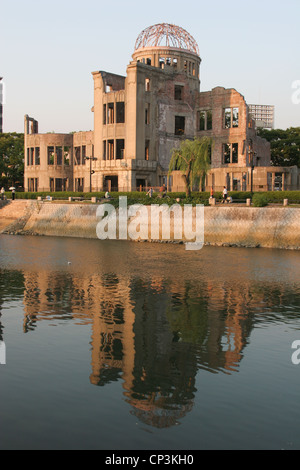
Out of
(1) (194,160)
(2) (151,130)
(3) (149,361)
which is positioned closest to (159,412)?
(3) (149,361)

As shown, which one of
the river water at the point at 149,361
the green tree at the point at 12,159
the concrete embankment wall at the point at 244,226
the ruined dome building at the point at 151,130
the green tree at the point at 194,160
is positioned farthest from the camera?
the green tree at the point at 12,159

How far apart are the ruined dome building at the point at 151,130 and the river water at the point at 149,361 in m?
34.1

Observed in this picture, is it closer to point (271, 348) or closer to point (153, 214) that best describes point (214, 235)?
point (153, 214)

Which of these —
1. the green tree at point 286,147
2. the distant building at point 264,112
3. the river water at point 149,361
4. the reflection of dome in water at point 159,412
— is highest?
the distant building at point 264,112

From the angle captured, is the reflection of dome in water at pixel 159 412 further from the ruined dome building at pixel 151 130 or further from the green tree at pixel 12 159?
the green tree at pixel 12 159

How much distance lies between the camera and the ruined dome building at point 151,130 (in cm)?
5966

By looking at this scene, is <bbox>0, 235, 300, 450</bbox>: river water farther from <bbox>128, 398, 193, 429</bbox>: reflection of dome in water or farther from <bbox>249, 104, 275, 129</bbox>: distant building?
<bbox>249, 104, 275, 129</bbox>: distant building

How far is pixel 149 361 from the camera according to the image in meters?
12.5

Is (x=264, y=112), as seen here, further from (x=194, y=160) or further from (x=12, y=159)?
(x=194, y=160)

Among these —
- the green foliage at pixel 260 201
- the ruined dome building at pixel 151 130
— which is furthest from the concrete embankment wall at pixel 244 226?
the ruined dome building at pixel 151 130

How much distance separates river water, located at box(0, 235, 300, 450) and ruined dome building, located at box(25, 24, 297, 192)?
112ft

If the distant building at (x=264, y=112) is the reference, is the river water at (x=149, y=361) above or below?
below

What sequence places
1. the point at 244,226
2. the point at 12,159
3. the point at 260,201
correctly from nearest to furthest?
the point at 244,226, the point at 260,201, the point at 12,159

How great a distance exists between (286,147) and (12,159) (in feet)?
137
